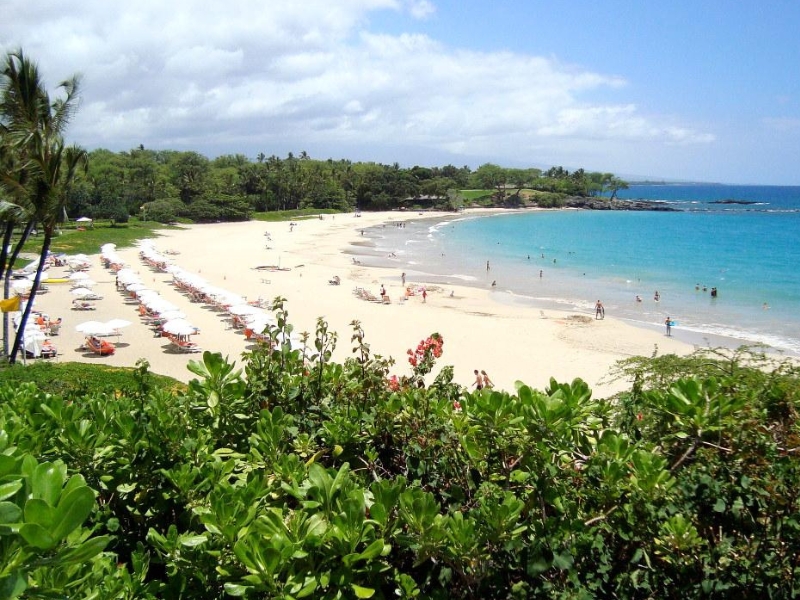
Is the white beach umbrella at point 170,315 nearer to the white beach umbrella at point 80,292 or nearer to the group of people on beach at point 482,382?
the white beach umbrella at point 80,292

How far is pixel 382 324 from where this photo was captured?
78.0 feet

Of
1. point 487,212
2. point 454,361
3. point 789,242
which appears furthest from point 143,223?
point 789,242

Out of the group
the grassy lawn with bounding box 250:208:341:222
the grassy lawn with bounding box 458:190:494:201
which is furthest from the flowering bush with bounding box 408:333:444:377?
the grassy lawn with bounding box 458:190:494:201

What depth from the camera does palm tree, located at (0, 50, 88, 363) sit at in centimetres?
1375

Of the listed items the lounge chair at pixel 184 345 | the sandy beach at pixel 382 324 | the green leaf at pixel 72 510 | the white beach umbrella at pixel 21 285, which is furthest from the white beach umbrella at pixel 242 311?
the green leaf at pixel 72 510

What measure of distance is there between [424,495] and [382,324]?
21.7m

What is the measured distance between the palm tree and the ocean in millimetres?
17305

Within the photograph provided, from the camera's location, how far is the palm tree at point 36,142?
13750mm

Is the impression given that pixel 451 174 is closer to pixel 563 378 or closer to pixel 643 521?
pixel 563 378

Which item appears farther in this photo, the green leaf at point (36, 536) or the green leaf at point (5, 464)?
the green leaf at point (5, 464)

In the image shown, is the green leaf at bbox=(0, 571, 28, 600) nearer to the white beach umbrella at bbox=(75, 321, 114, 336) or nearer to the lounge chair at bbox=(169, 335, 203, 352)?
the lounge chair at bbox=(169, 335, 203, 352)

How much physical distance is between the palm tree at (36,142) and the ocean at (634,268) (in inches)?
681

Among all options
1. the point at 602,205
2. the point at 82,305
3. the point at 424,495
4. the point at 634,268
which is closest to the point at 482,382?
the point at 424,495

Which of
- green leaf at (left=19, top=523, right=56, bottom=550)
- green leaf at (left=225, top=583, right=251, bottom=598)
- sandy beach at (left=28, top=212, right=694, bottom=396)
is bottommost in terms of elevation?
sandy beach at (left=28, top=212, right=694, bottom=396)
